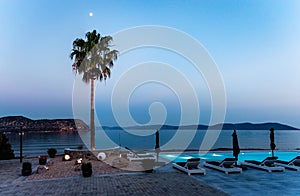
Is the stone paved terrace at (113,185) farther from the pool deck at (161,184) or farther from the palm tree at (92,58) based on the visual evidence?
the palm tree at (92,58)

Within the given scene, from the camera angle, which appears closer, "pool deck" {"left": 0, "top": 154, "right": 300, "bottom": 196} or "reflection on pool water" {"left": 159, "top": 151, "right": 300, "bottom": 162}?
"pool deck" {"left": 0, "top": 154, "right": 300, "bottom": 196}

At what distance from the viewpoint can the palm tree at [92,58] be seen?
1673 centimetres

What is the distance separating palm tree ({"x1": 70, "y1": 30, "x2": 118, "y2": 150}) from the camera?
16.7m

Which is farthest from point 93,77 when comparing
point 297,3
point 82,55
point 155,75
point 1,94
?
point 1,94

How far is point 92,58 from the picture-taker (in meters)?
16.8

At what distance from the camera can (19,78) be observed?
26.8 meters

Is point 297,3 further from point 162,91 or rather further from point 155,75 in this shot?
point 162,91

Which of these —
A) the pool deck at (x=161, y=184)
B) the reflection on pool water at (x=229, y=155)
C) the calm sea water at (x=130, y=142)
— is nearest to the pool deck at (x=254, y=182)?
the pool deck at (x=161, y=184)

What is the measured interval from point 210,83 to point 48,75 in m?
16.2

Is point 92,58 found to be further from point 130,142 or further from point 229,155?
point 130,142

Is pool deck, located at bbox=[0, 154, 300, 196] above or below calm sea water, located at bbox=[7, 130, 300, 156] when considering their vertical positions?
above

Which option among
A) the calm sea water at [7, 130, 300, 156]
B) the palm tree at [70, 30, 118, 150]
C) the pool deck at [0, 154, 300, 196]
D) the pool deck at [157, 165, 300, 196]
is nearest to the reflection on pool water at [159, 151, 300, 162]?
the calm sea water at [7, 130, 300, 156]

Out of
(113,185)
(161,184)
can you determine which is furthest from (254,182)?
(113,185)

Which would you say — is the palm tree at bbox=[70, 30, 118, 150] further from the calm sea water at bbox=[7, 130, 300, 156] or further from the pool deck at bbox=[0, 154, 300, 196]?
the pool deck at bbox=[0, 154, 300, 196]
